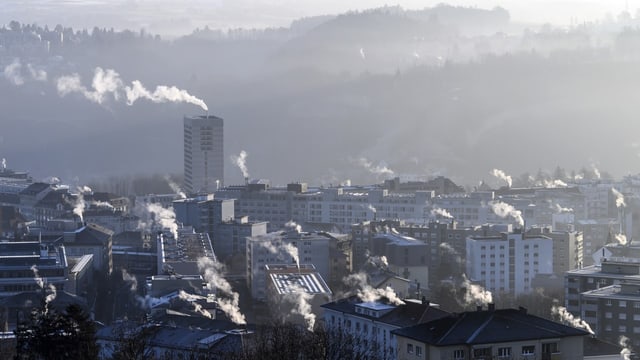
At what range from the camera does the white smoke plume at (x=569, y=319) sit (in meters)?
13.7

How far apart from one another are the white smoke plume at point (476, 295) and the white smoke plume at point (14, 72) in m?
33.8

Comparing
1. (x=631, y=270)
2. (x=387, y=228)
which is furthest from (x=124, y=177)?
(x=631, y=270)

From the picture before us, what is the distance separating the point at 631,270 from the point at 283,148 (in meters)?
28.5

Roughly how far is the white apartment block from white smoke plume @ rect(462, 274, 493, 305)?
2.43 feet

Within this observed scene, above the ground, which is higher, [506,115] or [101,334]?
[506,115]

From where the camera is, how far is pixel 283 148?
43656 millimetres

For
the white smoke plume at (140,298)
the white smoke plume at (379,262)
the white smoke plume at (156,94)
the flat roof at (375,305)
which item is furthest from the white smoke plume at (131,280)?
the white smoke plume at (156,94)

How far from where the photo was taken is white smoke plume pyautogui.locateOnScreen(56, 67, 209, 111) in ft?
155

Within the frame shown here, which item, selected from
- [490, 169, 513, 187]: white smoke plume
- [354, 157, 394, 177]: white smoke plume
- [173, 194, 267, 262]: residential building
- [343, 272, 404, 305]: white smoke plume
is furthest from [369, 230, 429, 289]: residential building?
[354, 157, 394, 177]: white smoke plume

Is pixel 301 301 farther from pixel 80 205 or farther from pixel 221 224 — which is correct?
pixel 80 205

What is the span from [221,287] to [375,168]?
66.1 feet

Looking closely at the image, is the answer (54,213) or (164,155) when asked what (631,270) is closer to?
(54,213)

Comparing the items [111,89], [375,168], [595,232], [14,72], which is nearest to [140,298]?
[595,232]

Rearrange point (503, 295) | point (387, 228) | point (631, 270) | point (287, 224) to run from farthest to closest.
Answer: point (287, 224) < point (387, 228) < point (503, 295) < point (631, 270)
